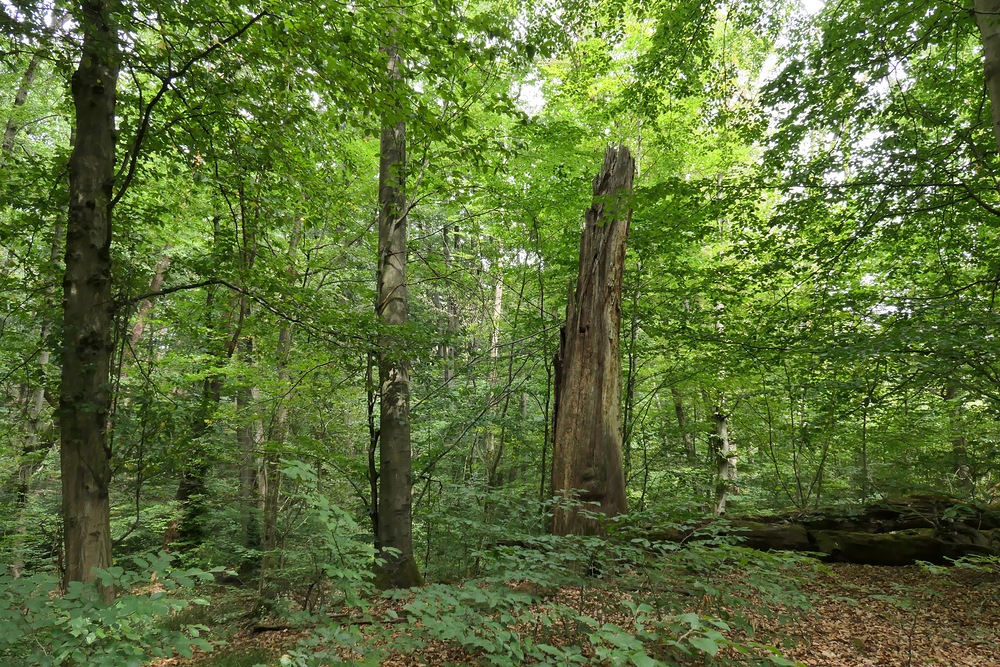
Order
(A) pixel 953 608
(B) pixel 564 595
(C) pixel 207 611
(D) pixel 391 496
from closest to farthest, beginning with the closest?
(B) pixel 564 595 → (A) pixel 953 608 → (D) pixel 391 496 → (C) pixel 207 611

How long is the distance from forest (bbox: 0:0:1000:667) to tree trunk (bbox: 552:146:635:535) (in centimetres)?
4

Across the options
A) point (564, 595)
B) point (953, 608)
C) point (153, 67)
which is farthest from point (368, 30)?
point (953, 608)

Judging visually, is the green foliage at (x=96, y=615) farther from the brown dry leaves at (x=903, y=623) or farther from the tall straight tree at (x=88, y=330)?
the brown dry leaves at (x=903, y=623)

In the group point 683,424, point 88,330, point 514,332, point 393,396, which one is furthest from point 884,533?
point 88,330

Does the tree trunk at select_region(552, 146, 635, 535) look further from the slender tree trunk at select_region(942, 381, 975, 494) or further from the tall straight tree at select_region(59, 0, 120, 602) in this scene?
the tall straight tree at select_region(59, 0, 120, 602)

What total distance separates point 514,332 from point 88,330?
20.3 feet

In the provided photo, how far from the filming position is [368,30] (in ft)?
13.0

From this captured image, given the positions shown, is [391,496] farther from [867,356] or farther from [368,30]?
[867,356]

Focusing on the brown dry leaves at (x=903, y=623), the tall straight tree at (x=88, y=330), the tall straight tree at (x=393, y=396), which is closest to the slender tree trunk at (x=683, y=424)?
the brown dry leaves at (x=903, y=623)

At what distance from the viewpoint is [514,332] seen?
348 inches

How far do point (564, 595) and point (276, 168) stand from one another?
16.9 feet

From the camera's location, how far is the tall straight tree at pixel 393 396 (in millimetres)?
5656

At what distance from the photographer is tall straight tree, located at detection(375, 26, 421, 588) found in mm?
5656

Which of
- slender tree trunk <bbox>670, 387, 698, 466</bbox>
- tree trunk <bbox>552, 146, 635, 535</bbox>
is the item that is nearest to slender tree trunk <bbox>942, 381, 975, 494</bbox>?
tree trunk <bbox>552, 146, 635, 535</bbox>
